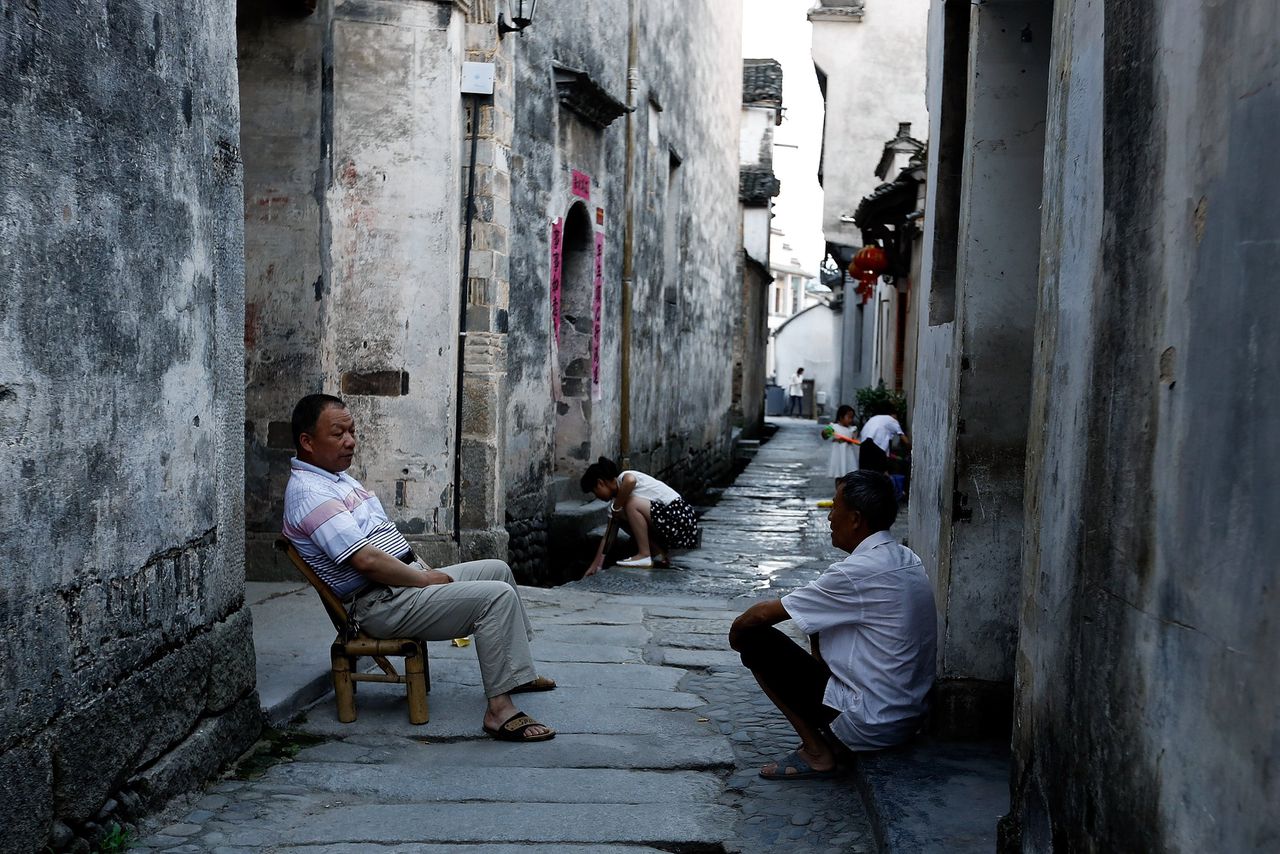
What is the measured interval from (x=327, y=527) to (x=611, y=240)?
7475mm

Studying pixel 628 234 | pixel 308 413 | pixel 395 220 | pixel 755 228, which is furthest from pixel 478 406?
pixel 755 228

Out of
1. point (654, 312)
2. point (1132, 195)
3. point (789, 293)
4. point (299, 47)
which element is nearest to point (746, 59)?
point (654, 312)

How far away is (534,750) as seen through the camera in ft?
14.9

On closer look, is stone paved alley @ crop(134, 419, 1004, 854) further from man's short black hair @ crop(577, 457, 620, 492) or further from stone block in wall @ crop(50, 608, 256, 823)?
man's short black hair @ crop(577, 457, 620, 492)

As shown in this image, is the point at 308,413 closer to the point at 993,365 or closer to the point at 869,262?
the point at 993,365

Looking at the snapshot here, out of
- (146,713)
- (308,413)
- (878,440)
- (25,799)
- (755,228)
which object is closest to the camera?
(25,799)

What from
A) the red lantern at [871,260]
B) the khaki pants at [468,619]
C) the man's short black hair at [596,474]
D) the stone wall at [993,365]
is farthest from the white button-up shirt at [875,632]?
the red lantern at [871,260]

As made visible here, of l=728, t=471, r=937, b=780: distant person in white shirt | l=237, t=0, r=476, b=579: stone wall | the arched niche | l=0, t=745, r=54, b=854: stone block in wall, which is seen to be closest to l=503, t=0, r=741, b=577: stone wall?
the arched niche

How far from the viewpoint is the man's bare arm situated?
14.7 ft

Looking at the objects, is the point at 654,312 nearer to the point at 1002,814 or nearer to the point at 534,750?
the point at 534,750

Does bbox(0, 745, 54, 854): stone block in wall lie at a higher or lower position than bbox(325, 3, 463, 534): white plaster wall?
lower

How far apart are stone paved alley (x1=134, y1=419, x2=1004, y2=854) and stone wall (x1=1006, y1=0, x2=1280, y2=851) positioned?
1172 mm

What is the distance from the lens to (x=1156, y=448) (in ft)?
7.37

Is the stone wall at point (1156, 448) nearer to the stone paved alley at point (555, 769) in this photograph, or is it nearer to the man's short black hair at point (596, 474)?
the stone paved alley at point (555, 769)
